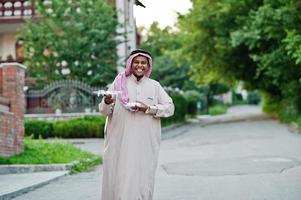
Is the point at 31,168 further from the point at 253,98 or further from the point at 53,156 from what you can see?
the point at 253,98

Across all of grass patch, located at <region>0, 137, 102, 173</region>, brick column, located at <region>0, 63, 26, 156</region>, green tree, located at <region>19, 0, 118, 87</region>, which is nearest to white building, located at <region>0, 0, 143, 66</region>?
green tree, located at <region>19, 0, 118, 87</region>

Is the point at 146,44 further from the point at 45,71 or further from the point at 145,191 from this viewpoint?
the point at 145,191

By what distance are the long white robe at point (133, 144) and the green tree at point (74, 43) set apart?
774 inches

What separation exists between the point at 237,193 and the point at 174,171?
3616 mm

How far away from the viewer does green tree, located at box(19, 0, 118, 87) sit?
27125 millimetres

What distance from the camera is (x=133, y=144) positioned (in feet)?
22.7

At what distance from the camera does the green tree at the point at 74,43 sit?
27125mm

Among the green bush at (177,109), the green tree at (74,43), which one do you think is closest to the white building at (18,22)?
the green tree at (74,43)

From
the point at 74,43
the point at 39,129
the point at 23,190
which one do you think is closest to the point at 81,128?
the point at 39,129

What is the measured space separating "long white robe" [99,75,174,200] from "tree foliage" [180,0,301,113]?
36.3 ft

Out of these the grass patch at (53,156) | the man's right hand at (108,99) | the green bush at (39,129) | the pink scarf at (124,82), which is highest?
the pink scarf at (124,82)

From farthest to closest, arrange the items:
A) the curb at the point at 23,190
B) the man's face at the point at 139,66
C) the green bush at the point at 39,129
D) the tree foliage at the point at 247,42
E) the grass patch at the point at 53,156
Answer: the tree foliage at the point at 247,42 < the green bush at the point at 39,129 < the grass patch at the point at 53,156 < the curb at the point at 23,190 < the man's face at the point at 139,66

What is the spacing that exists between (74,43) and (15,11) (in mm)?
7646

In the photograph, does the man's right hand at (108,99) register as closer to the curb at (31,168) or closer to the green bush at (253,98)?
the curb at (31,168)
